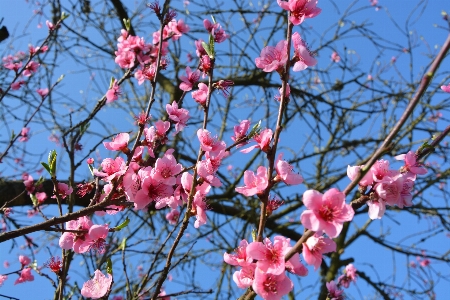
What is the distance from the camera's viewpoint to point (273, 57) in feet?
4.39

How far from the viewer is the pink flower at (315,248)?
964mm

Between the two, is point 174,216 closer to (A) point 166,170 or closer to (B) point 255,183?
(A) point 166,170

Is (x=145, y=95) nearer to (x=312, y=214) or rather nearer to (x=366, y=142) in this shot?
(x=366, y=142)

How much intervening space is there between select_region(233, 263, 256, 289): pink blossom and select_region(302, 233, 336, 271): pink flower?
18 cm

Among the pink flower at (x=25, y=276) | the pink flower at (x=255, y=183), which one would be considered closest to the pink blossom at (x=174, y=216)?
the pink flower at (x=25, y=276)

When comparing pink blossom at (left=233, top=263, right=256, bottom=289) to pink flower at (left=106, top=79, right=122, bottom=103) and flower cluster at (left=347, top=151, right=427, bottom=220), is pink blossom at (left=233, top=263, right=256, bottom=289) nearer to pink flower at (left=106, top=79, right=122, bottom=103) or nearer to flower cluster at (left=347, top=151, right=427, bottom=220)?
flower cluster at (left=347, top=151, right=427, bottom=220)

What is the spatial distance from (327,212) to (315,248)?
11 cm

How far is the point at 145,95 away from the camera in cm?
547

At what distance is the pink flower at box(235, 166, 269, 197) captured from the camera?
1.14 m

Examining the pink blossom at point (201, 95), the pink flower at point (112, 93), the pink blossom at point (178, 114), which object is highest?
the pink flower at point (112, 93)

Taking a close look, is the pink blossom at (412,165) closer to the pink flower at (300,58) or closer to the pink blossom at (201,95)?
the pink flower at (300,58)

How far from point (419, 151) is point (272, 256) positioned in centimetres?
56

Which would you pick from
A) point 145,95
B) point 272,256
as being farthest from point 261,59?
point 145,95

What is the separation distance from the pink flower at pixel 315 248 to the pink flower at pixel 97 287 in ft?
2.38
